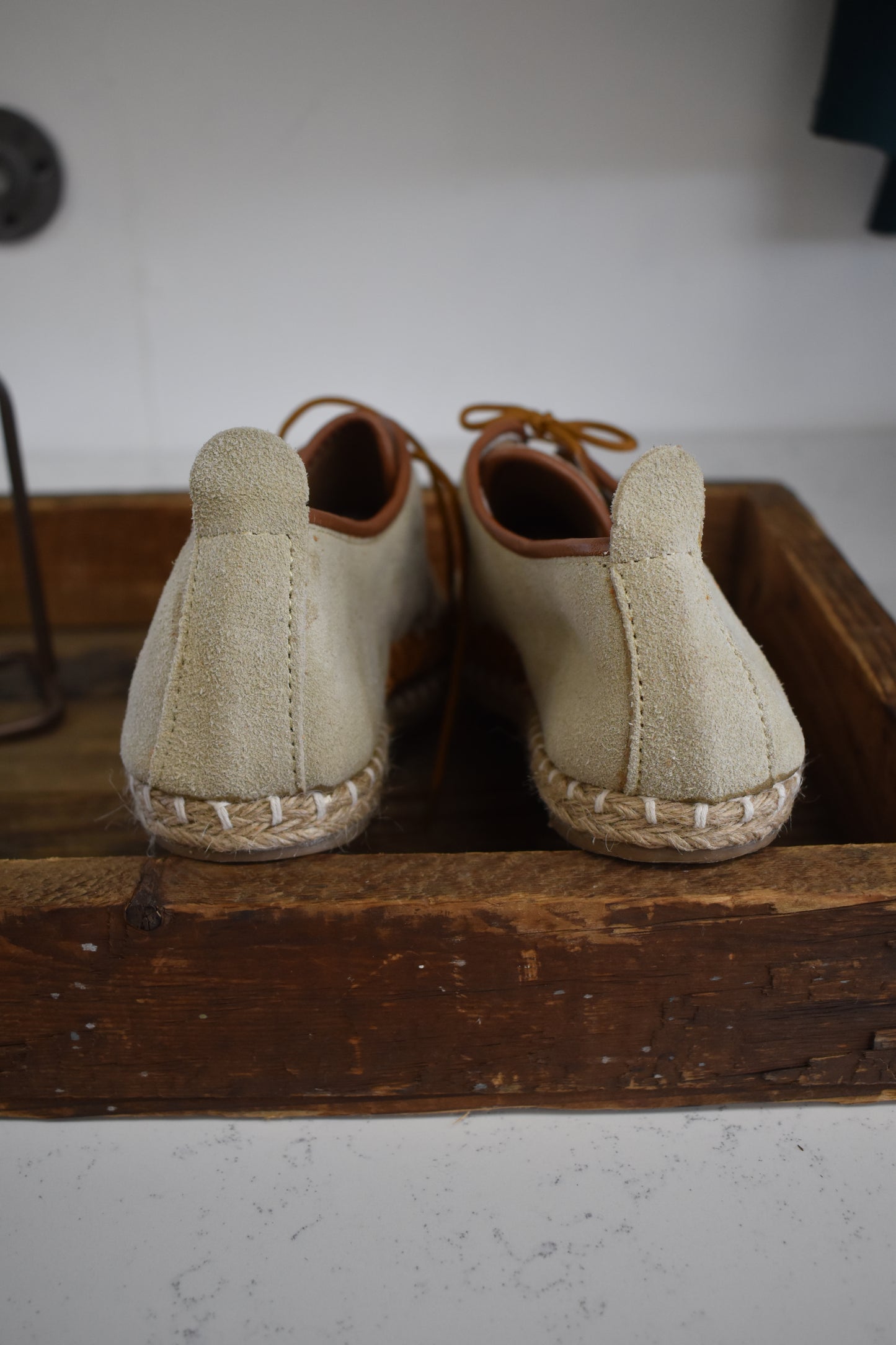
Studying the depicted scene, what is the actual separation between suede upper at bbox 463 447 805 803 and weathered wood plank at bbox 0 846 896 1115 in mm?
39

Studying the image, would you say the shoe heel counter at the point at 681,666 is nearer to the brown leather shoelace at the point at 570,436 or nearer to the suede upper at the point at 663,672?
the suede upper at the point at 663,672

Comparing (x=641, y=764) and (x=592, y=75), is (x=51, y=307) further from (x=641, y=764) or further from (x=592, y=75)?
(x=641, y=764)

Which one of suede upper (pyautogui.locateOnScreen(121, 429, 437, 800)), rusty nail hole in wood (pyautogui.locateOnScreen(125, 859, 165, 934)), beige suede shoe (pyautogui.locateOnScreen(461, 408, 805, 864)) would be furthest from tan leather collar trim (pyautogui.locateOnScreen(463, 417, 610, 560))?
rusty nail hole in wood (pyautogui.locateOnScreen(125, 859, 165, 934))

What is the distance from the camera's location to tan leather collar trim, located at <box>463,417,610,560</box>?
460 mm

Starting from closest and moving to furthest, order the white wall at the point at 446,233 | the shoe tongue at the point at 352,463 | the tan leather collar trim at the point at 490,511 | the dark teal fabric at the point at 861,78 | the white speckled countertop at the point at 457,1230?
the white speckled countertop at the point at 457,1230, the tan leather collar trim at the point at 490,511, the shoe tongue at the point at 352,463, the dark teal fabric at the point at 861,78, the white wall at the point at 446,233

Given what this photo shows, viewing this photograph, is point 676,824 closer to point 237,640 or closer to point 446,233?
point 237,640

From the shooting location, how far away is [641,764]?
417 mm

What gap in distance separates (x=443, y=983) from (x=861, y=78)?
0.91 metres

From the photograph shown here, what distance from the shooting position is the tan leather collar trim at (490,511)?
460 mm

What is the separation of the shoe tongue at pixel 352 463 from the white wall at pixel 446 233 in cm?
55

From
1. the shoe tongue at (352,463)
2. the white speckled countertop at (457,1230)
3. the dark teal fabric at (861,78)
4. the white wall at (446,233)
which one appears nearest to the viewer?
the white speckled countertop at (457,1230)

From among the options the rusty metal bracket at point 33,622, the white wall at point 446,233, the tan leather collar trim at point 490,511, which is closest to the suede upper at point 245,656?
the tan leather collar trim at point 490,511

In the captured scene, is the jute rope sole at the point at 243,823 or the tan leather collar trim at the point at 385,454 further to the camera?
the tan leather collar trim at the point at 385,454

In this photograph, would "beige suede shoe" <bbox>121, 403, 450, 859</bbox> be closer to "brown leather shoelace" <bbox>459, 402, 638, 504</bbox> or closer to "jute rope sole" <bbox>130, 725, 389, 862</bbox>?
"jute rope sole" <bbox>130, 725, 389, 862</bbox>
